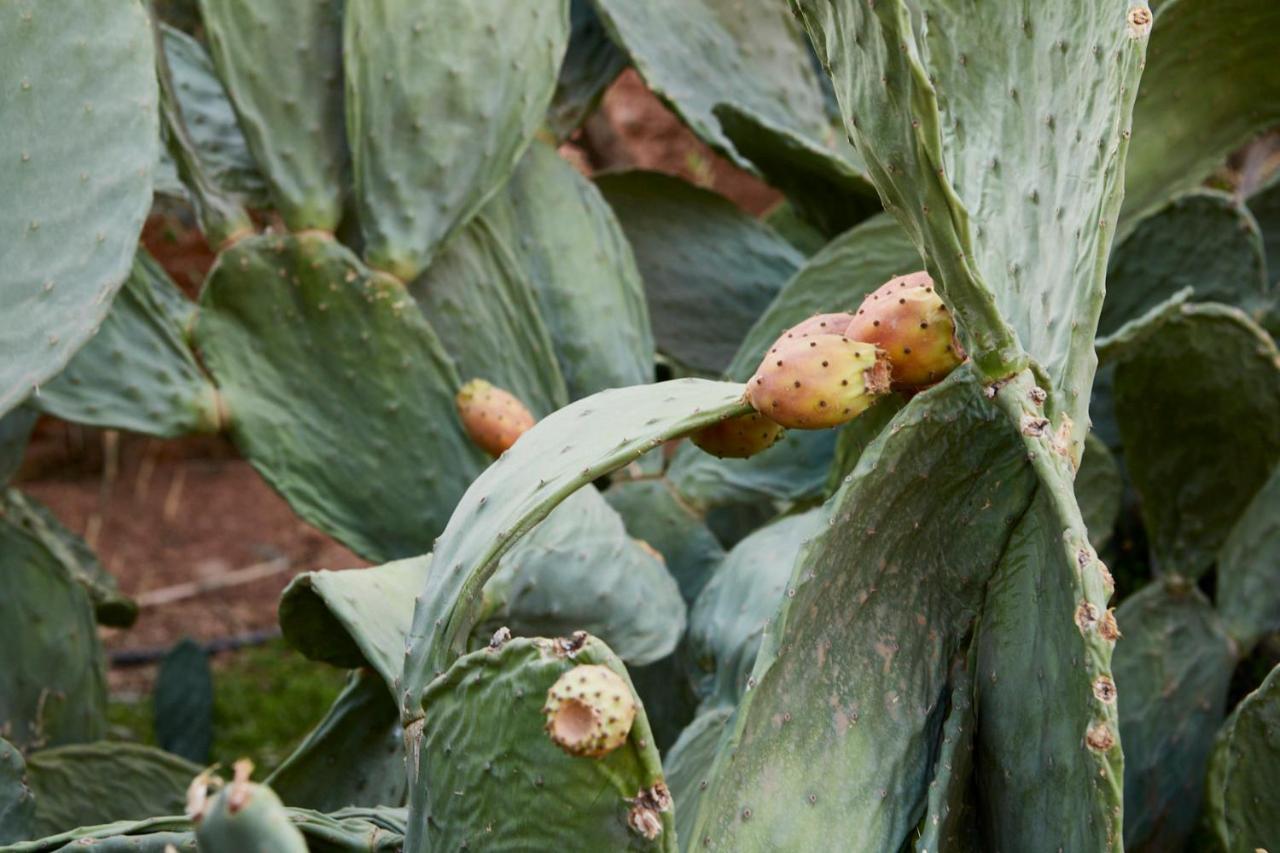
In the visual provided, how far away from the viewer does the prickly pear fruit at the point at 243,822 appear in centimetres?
60

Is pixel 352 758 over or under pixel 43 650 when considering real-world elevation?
over

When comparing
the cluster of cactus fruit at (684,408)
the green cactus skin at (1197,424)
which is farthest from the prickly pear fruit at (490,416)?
the green cactus skin at (1197,424)

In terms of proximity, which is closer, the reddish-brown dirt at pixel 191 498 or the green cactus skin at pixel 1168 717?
the green cactus skin at pixel 1168 717

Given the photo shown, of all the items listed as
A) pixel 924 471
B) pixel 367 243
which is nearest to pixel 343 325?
pixel 367 243

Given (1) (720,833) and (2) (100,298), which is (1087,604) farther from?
(2) (100,298)

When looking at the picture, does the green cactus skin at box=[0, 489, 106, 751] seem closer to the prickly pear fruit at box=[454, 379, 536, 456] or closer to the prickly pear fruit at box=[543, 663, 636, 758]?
the prickly pear fruit at box=[454, 379, 536, 456]

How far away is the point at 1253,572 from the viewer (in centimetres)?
147

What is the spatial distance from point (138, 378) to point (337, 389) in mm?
203

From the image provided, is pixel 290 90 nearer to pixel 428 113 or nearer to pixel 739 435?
pixel 428 113

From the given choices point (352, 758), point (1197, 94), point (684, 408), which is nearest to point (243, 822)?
point (684, 408)

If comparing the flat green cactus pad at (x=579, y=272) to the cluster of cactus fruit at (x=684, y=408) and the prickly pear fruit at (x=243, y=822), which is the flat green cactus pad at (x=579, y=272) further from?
the prickly pear fruit at (x=243, y=822)

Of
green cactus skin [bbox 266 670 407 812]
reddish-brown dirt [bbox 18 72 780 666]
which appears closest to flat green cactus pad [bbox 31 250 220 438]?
green cactus skin [bbox 266 670 407 812]

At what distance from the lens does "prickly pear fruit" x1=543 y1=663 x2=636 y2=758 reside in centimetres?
69

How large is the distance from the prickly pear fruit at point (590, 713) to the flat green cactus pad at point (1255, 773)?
0.56 m
